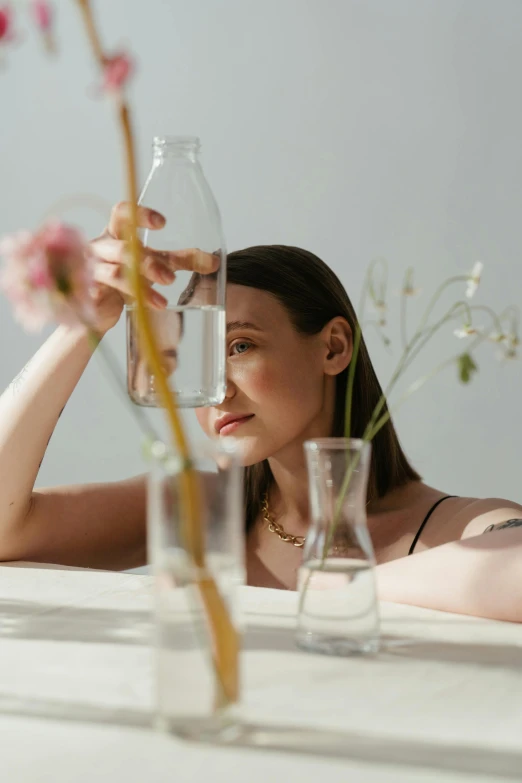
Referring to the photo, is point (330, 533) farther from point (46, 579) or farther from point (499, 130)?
point (499, 130)

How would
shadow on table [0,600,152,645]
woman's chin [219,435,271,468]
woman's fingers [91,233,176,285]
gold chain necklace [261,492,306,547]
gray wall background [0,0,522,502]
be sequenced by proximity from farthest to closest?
gray wall background [0,0,522,502], gold chain necklace [261,492,306,547], woman's chin [219,435,271,468], woman's fingers [91,233,176,285], shadow on table [0,600,152,645]

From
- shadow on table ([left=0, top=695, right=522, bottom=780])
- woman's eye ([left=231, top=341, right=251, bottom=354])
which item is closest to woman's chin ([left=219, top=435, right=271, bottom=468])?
woman's eye ([left=231, top=341, right=251, bottom=354])

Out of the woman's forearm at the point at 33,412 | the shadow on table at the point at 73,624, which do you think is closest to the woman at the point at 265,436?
the woman's forearm at the point at 33,412

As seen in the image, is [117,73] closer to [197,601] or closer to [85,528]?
[197,601]

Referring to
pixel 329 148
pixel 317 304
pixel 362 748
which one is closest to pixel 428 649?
pixel 362 748

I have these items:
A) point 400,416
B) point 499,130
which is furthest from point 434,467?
point 499,130

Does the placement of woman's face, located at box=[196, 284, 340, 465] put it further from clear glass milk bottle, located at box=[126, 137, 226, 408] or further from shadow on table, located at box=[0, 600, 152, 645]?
shadow on table, located at box=[0, 600, 152, 645]

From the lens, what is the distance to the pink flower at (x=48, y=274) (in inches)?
19.6

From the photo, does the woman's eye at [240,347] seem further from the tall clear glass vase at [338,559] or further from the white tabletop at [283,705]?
the tall clear glass vase at [338,559]

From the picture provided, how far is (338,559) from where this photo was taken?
75 cm

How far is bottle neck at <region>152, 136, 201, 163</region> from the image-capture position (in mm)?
850

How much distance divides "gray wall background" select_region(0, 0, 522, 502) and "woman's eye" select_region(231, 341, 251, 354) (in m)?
1.22

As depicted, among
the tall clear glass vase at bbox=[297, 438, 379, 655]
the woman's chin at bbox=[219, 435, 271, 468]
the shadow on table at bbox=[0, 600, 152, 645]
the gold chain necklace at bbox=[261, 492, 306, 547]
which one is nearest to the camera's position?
the tall clear glass vase at bbox=[297, 438, 379, 655]

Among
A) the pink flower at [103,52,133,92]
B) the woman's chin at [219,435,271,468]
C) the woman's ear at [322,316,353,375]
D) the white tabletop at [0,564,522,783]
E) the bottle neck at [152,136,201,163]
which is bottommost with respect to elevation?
the woman's chin at [219,435,271,468]
